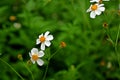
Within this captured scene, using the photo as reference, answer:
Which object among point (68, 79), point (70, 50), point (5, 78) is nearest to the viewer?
point (68, 79)

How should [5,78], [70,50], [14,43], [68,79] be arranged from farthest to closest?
[14,43]
[70,50]
[5,78]
[68,79]

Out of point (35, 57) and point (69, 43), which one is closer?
point (35, 57)

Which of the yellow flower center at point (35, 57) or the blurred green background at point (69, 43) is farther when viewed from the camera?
the blurred green background at point (69, 43)

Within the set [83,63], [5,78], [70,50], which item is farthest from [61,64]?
[5,78]

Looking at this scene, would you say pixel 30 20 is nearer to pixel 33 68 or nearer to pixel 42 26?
pixel 42 26

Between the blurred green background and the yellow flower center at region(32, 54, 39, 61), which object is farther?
the blurred green background

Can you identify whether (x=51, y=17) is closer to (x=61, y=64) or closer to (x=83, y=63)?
(x=61, y=64)

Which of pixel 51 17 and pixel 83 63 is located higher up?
pixel 51 17

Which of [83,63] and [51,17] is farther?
[51,17]

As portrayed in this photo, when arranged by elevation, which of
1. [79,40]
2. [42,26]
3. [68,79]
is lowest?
[68,79]
